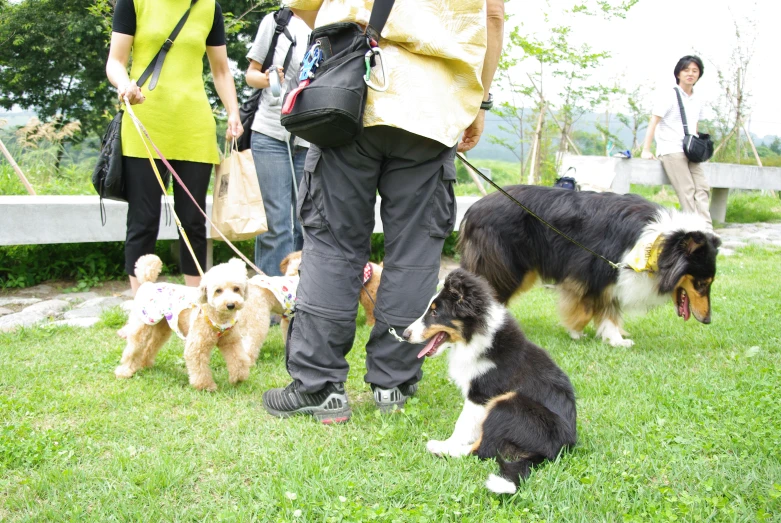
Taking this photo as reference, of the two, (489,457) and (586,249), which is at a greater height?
(586,249)

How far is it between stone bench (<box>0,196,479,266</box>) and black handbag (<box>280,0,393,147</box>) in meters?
3.35

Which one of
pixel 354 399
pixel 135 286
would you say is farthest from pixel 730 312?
pixel 135 286

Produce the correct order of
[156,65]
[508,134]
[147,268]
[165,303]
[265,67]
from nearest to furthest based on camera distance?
[165,303]
[147,268]
[156,65]
[265,67]
[508,134]

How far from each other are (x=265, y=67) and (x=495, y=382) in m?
3.27

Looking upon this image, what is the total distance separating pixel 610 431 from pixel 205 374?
2.20 m

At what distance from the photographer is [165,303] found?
376 cm

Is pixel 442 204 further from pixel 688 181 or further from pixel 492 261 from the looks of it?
pixel 688 181

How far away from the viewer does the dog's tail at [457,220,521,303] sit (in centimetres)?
460

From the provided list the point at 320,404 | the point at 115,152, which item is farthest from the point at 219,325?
the point at 115,152

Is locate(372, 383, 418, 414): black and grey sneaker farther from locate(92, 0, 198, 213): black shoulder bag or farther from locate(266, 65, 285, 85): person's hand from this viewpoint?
locate(266, 65, 285, 85): person's hand

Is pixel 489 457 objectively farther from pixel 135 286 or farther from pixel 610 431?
pixel 135 286

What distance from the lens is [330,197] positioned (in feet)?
9.37

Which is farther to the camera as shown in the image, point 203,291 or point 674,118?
point 674,118

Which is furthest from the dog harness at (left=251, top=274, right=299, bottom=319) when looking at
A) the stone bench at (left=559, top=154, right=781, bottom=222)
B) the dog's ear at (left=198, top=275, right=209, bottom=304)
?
the stone bench at (left=559, top=154, right=781, bottom=222)
